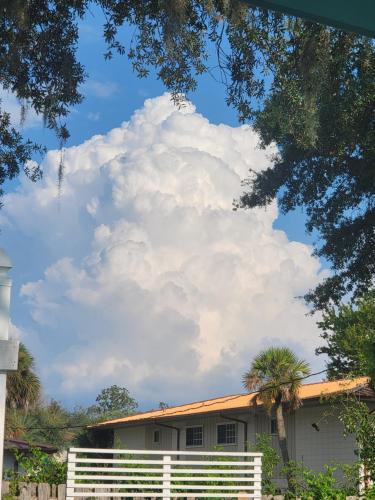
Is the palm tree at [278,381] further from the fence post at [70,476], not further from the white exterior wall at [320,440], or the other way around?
the fence post at [70,476]

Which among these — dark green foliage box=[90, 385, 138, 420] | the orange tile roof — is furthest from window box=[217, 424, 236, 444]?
dark green foliage box=[90, 385, 138, 420]

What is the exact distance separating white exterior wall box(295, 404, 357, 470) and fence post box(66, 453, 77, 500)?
1401 centimetres

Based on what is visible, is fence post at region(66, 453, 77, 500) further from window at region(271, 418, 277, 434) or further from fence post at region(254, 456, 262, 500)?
window at region(271, 418, 277, 434)

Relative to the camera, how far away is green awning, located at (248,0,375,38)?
266 centimetres

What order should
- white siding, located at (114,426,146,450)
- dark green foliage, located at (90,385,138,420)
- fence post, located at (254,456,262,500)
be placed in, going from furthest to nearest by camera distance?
dark green foliage, located at (90,385,138,420) → white siding, located at (114,426,146,450) → fence post, located at (254,456,262,500)

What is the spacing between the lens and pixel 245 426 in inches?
1099

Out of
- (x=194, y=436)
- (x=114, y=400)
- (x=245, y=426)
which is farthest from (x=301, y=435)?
(x=114, y=400)

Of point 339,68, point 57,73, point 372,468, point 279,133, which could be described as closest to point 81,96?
point 57,73

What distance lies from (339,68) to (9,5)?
6447 millimetres

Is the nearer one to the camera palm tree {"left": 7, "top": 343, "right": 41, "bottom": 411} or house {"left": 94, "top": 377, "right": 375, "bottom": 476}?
house {"left": 94, "top": 377, "right": 375, "bottom": 476}

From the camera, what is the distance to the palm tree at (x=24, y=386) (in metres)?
28.7

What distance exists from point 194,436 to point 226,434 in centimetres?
183

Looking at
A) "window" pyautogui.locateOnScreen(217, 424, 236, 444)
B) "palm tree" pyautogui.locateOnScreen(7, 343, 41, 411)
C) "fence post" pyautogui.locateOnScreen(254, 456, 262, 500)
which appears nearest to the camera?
"fence post" pyautogui.locateOnScreen(254, 456, 262, 500)

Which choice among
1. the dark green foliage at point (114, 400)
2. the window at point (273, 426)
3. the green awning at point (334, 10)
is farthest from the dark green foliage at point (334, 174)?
the dark green foliage at point (114, 400)
